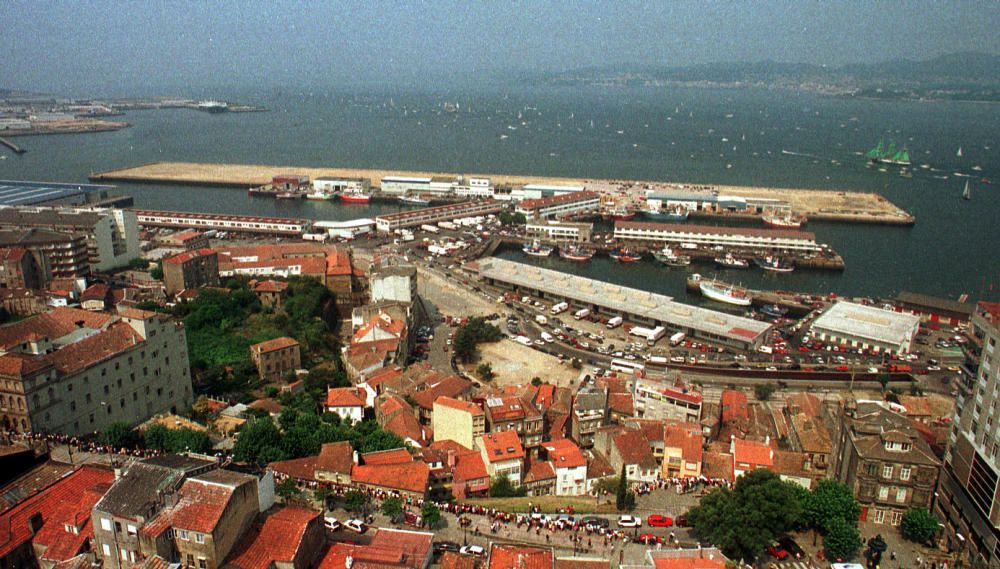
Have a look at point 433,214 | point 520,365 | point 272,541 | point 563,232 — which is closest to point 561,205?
point 563,232

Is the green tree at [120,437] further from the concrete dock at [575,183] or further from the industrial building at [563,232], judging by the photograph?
the concrete dock at [575,183]

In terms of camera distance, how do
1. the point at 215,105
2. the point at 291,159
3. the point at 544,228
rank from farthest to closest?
the point at 215,105 < the point at 291,159 < the point at 544,228

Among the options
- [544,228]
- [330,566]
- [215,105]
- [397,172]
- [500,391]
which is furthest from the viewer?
[215,105]

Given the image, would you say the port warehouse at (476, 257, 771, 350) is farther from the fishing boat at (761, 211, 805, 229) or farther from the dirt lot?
the fishing boat at (761, 211, 805, 229)

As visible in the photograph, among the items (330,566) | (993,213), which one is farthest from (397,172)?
(330,566)

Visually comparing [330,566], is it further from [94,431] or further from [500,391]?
[500,391]

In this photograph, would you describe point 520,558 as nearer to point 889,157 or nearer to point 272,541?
point 272,541

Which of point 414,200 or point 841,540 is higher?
point 841,540
